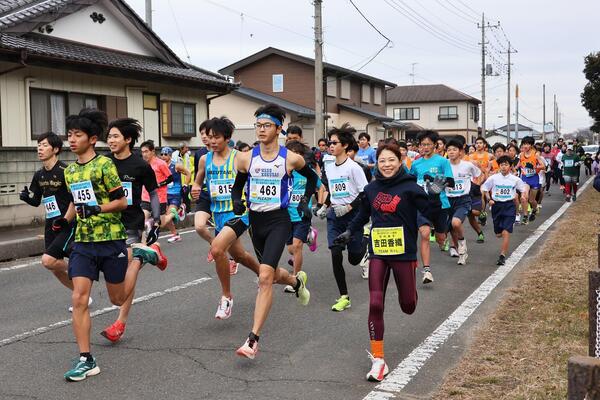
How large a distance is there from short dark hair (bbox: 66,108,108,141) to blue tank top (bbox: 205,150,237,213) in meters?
1.60

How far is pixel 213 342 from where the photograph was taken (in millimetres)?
5809

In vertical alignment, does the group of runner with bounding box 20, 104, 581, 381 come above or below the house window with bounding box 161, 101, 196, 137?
below

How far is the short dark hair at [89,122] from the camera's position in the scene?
206 inches

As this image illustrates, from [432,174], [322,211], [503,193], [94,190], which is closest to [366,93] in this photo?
[503,193]

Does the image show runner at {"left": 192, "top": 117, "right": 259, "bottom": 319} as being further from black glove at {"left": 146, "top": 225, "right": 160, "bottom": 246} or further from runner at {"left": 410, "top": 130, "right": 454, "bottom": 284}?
runner at {"left": 410, "top": 130, "right": 454, "bottom": 284}

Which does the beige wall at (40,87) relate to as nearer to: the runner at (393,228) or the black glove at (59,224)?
the black glove at (59,224)

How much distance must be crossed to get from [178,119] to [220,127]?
14769 mm

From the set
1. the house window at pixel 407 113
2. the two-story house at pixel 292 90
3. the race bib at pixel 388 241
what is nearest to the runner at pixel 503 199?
the race bib at pixel 388 241

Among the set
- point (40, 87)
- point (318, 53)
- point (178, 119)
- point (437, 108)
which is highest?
point (437, 108)

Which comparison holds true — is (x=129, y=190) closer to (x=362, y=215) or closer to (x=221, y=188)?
(x=221, y=188)

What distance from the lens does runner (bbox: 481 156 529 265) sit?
10.2m

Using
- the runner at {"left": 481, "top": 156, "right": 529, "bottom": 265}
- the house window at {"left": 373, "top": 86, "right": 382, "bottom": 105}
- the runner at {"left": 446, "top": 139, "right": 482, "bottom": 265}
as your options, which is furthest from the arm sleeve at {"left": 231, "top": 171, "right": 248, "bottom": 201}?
the house window at {"left": 373, "top": 86, "right": 382, "bottom": 105}

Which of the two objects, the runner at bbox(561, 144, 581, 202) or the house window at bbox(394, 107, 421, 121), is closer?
the runner at bbox(561, 144, 581, 202)

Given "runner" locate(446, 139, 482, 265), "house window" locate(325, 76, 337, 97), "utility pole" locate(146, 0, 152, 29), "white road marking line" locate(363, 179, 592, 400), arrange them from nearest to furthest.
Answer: "white road marking line" locate(363, 179, 592, 400) < "runner" locate(446, 139, 482, 265) < "utility pole" locate(146, 0, 152, 29) < "house window" locate(325, 76, 337, 97)
